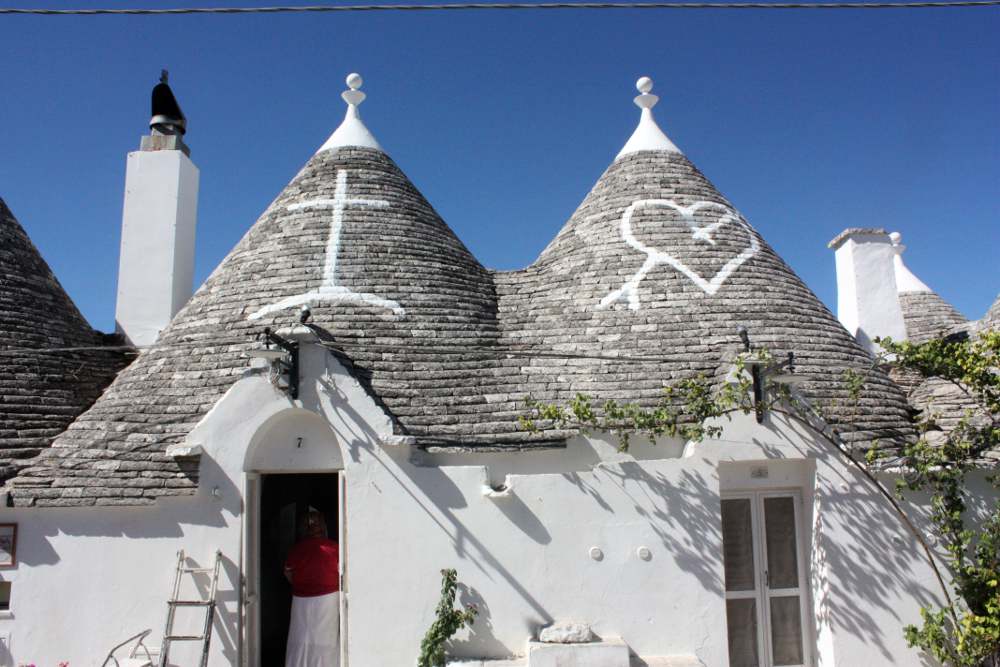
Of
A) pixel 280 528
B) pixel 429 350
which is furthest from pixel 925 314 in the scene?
pixel 280 528

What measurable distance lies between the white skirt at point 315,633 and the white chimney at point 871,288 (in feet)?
27.8

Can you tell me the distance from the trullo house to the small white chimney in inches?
56.5

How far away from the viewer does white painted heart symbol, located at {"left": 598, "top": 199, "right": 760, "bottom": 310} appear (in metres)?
8.57

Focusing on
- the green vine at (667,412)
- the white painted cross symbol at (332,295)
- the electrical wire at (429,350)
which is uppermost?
the white painted cross symbol at (332,295)

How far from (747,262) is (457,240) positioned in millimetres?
3992

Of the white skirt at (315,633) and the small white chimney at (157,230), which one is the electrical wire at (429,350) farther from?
the white skirt at (315,633)

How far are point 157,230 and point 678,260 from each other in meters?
7.43

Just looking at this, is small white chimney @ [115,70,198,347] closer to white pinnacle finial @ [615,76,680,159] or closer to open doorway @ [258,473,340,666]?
open doorway @ [258,473,340,666]

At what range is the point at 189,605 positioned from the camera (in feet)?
21.7

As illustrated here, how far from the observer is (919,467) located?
6.73 meters

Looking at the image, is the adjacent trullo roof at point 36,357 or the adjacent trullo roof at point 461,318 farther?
the adjacent trullo roof at point 36,357

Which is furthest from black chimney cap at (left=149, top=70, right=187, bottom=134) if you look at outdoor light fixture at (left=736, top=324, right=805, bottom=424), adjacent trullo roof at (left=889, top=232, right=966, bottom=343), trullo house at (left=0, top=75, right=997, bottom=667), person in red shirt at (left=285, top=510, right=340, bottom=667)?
adjacent trullo roof at (left=889, top=232, right=966, bottom=343)

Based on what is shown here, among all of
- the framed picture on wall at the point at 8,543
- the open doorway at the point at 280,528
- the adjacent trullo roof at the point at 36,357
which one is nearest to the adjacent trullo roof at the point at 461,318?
the framed picture on wall at the point at 8,543

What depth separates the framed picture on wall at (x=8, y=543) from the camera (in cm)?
673
